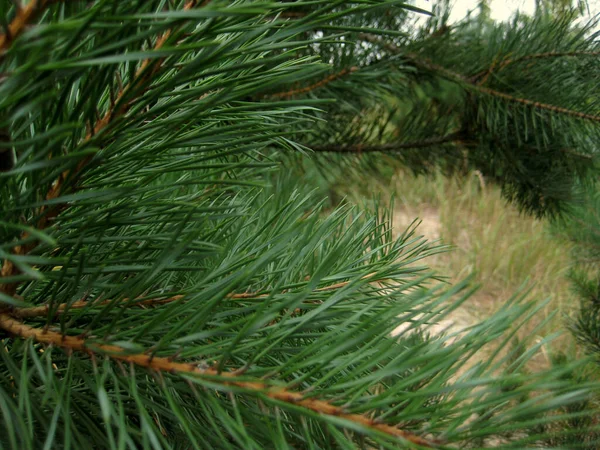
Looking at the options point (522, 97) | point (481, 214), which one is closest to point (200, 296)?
point (522, 97)

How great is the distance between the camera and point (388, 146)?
0.95 m

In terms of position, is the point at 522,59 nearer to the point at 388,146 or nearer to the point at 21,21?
the point at 388,146

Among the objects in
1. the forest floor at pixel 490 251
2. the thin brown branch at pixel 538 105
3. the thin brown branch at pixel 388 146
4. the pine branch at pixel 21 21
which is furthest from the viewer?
the forest floor at pixel 490 251

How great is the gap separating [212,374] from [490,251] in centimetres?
247

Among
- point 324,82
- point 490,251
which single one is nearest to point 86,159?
point 324,82

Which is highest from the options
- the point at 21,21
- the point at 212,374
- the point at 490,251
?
the point at 21,21

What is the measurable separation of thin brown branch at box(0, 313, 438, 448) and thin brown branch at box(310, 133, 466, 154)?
71 centimetres

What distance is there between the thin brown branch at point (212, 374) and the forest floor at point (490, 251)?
5.87ft

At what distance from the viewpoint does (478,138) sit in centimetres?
91

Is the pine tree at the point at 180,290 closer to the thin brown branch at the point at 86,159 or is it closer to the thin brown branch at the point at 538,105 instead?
the thin brown branch at the point at 86,159

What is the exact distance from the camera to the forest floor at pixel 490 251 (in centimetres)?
209

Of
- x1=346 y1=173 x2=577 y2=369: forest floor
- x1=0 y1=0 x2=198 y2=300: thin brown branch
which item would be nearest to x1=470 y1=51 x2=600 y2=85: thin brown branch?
x1=0 y1=0 x2=198 y2=300: thin brown branch

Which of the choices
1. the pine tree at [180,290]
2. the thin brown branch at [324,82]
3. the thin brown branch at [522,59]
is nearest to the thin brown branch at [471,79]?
the thin brown branch at [522,59]

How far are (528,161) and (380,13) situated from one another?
0.36 m
